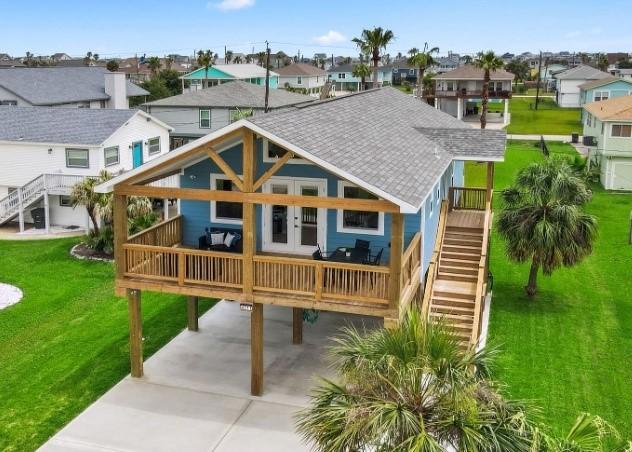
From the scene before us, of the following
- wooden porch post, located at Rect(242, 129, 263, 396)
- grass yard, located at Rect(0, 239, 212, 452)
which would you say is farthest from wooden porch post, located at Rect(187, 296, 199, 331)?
wooden porch post, located at Rect(242, 129, 263, 396)

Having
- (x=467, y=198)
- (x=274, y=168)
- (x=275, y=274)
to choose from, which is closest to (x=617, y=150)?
(x=467, y=198)

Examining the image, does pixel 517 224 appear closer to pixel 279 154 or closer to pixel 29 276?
pixel 279 154

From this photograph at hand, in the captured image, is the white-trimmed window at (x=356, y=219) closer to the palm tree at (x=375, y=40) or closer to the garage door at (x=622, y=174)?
the garage door at (x=622, y=174)

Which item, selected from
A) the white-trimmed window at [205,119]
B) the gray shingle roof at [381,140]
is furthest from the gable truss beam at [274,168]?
the white-trimmed window at [205,119]

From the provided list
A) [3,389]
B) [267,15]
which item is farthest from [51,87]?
[267,15]

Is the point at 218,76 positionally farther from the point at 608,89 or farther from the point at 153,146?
the point at 153,146

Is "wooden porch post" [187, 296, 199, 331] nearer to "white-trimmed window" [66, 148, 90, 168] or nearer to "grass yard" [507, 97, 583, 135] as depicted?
"white-trimmed window" [66, 148, 90, 168]
